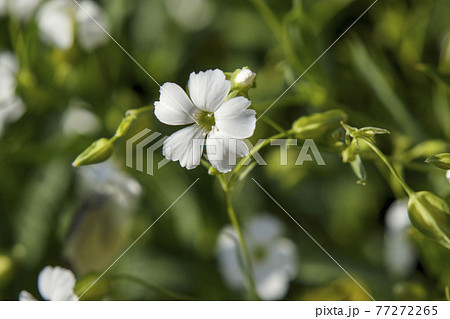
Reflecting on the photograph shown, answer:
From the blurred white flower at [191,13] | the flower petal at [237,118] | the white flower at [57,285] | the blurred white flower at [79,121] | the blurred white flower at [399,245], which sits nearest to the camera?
the flower petal at [237,118]

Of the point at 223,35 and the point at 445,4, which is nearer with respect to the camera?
the point at 445,4

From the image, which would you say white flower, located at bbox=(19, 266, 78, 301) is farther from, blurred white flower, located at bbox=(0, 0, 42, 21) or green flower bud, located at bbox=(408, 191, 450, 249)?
blurred white flower, located at bbox=(0, 0, 42, 21)

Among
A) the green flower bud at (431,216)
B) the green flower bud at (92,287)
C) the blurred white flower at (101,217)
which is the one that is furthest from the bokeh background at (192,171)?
the green flower bud at (431,216)

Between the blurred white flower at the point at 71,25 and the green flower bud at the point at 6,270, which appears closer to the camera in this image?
the green flower bud at the point at 6,270

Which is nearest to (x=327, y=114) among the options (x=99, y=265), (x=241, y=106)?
→ (x=241, y=106)

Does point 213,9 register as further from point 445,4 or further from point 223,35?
point 445,4

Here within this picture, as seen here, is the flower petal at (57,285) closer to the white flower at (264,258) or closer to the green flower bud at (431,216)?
the white flower at (264,258)

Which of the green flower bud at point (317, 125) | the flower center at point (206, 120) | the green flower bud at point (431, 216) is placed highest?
the flower center at point (206, 120)

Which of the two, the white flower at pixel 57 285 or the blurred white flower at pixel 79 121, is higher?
the blurred white flower at pixel 79 121
